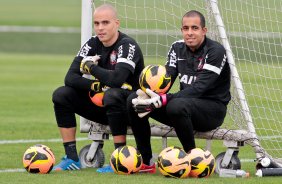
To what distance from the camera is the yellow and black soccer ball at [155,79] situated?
1055 centimetres

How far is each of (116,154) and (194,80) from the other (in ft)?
4.04

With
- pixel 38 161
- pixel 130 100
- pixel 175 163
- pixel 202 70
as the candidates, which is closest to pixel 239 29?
pixel 202 70

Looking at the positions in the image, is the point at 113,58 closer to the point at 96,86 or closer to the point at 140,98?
the point at 96,86

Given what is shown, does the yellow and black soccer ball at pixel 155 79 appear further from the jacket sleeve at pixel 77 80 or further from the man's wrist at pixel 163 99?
the jacket sleeve at pixel 77 80

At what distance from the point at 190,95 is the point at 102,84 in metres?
1.15

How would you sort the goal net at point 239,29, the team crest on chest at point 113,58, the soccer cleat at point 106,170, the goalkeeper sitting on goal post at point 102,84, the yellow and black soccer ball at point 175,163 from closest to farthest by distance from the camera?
the yellow and black soccer ball at point 175,163
the soccer cleat at point 106,170
the goalkeeper sitting on goal post at point 102,84
the team crest on chest at point 113,58
the goal net at point 239,29

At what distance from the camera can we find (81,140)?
1407cm

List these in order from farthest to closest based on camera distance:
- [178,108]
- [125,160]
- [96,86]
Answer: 1. [96,86]
2. [125,160]
3. [178,108]

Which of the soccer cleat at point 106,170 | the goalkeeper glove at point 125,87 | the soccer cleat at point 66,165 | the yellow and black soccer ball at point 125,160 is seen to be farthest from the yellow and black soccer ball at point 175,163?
the soccer cleat at point 66,165

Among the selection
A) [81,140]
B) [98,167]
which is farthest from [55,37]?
[98,167]

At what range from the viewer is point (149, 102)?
1036 centimetres

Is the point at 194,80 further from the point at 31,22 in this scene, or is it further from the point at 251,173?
the point at 31,22

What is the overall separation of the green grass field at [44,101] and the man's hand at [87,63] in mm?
1165

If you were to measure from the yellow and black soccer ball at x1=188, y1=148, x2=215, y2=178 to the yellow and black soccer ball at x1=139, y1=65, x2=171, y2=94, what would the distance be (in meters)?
0.86
